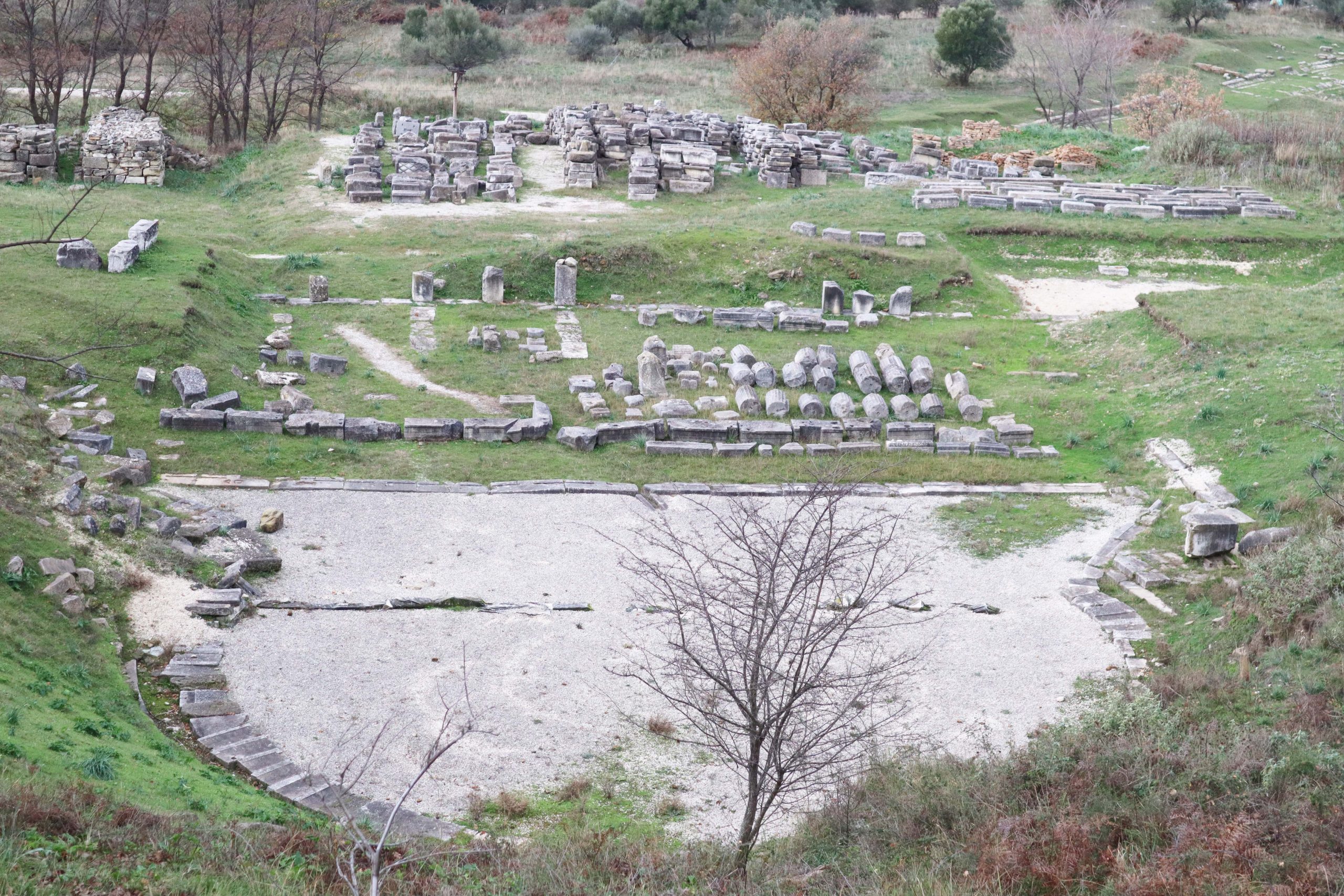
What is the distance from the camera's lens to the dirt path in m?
21.4

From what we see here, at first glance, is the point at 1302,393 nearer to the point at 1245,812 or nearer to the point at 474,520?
the point at 1245,812

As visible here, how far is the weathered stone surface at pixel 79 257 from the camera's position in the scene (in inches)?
889

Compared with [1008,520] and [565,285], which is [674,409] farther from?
[565,285]

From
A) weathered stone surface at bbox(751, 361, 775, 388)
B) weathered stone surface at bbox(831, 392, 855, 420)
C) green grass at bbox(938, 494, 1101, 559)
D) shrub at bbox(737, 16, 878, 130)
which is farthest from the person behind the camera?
shrub at bbox(737, 16, 878, 130)

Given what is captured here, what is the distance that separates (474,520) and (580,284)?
36.2ft

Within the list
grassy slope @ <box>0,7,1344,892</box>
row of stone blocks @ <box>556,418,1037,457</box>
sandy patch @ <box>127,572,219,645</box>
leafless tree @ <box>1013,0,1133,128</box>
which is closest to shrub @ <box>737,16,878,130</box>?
leafless tree @ <box>1013,0,1133,128</box>

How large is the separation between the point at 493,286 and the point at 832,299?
7.22 m

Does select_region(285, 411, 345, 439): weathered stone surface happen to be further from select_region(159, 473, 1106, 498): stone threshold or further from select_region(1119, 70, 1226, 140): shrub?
select_region(1119, 70, 1226, 140): shrub

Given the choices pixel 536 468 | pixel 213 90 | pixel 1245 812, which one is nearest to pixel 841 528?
pixel 1245 812

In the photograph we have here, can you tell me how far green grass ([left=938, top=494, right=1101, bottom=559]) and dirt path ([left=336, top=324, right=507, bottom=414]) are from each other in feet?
25.7

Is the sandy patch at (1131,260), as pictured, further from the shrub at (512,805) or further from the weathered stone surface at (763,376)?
the shrub at (512,805)

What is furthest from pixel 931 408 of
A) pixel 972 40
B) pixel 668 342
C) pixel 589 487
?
pixel 972 40

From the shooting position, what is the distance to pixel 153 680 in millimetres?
12914

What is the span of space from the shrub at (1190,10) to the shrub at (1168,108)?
20692mm
